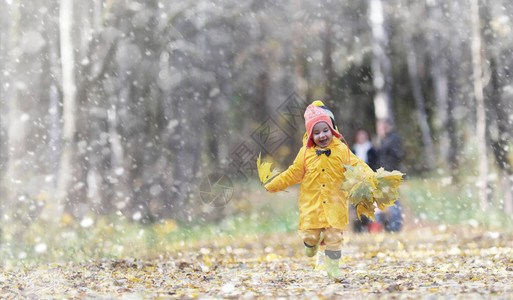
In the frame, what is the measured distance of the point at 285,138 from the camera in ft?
98.3

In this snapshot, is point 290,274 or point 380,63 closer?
point 290,274

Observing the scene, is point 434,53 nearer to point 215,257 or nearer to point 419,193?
point 419,193

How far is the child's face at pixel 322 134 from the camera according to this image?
7.33m

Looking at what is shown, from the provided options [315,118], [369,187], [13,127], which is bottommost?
[369,187]

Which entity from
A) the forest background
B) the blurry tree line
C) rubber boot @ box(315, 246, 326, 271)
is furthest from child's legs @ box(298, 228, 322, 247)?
the blurry tree line

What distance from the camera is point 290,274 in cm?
793

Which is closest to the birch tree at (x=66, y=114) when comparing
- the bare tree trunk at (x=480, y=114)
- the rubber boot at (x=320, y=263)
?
the rubber boot at (x=320, y=263)

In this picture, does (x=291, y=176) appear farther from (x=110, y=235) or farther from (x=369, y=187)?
(x=110, y=235)

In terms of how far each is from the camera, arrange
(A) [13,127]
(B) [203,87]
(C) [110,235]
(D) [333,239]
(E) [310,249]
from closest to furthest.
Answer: (D) [333,239]
(E) [310,249]
(C) [110,235]
(A) [13,127]
(B) [203,87]

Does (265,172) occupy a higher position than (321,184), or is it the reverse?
(265,172)

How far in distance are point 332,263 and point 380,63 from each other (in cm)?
1758

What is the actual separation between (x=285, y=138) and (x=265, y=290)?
77.8 ft

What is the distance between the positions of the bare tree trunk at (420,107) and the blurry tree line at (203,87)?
84 millimetres

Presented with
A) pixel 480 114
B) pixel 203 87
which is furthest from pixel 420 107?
pixel 480 114
